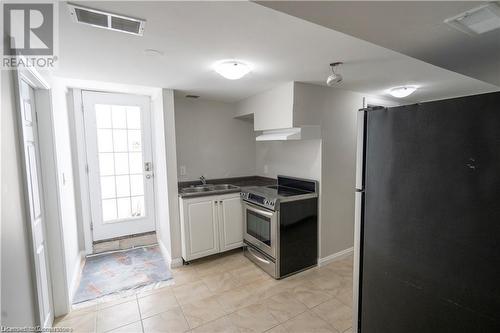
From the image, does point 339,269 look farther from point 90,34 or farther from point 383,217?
point 90,34

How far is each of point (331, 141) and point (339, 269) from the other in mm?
1595

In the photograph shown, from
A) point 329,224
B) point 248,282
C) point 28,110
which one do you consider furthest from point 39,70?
point 329,224

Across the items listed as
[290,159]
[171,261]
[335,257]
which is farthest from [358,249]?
[171,261]

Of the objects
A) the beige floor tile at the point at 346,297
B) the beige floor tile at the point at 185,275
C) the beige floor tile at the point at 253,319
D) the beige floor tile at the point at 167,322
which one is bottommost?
the beige floor tile at the point at 346,297

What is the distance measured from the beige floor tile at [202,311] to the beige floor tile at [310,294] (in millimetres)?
786

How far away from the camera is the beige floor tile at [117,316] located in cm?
198

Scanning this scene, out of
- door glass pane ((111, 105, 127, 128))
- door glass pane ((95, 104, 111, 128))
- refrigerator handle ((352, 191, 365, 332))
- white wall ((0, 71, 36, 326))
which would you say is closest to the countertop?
door glass pane ((111, 105, 127, 128))

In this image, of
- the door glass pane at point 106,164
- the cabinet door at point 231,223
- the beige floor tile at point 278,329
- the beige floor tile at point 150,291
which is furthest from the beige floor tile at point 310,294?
the door glass pane at point 106,164

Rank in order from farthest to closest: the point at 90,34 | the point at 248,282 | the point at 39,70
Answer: the point at 248,282 → the point at 39,70 → the point at 90,34

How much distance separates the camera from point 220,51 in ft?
5.59

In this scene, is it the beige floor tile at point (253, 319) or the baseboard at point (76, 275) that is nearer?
the beige floor tile at point (253, 319)

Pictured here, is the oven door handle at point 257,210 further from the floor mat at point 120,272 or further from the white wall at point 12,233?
the white wall at point 12,233

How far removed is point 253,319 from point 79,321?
1.52 m

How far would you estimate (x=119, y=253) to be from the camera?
3264 mm
